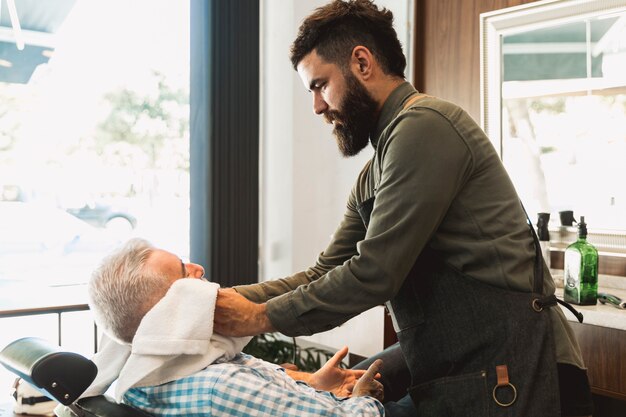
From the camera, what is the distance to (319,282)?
1.35 m

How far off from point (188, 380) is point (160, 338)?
0.36 ft

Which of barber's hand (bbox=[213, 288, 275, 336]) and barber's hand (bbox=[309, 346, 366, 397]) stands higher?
barber's hand (bbox=[213, 288, 275, 336])

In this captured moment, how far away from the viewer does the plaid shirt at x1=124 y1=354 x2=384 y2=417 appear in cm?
130

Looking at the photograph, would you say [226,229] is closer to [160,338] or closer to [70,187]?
[70,187]

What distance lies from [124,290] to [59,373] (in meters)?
0.25

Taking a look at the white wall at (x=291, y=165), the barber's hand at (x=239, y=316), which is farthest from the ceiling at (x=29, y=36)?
the barber's hand at (x=239, y=316)

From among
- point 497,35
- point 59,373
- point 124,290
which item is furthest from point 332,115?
point 497,35

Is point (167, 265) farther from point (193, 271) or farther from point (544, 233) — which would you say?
point (544, 233)

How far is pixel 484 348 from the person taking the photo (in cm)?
133

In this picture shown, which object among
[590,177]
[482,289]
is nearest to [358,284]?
[482,289]

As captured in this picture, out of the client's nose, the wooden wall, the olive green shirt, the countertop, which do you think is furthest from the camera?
the wooden wall

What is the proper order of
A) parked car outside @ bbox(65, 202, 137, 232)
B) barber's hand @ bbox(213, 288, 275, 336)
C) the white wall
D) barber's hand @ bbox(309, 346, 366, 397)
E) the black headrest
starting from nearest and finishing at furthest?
the black headrest
barber's hand @ bbox(213, 288, 275, 336)
barber's hand @ bbox(309, 346, 366, 397)
parked car outside @ bbox(65, 202, 137, 232)
the white wall

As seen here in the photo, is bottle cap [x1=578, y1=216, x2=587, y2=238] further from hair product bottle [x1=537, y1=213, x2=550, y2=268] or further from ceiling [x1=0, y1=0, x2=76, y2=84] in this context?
ceiling [x1=0, y1=0, x2=76, y2=84]

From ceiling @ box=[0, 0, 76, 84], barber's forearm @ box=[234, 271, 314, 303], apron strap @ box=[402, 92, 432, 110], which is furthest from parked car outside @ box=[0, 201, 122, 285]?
apron strap @ box=[402, 92, 432, 110]
